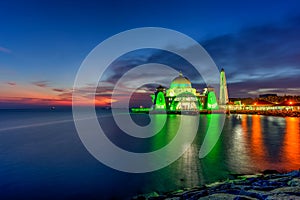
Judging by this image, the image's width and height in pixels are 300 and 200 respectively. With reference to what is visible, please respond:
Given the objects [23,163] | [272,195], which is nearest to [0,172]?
[23,163]

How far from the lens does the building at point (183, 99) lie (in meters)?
108

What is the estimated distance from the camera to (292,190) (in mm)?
6523

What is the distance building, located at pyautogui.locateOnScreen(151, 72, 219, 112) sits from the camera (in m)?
108

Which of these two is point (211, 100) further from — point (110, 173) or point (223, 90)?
point (110, 173)

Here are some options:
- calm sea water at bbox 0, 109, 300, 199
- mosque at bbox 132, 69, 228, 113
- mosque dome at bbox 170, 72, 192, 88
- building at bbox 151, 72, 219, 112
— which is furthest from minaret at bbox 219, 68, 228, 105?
calm sea water at bbox 0, 109, 300, 199

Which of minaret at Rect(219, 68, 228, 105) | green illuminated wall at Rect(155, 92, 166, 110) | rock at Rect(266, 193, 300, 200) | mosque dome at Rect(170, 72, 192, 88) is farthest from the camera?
mosque dome at Rect(170, 72, 192, 88)

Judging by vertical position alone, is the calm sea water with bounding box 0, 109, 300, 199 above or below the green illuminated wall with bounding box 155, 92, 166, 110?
below

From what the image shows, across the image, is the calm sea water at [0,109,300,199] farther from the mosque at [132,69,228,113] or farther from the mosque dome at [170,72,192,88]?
the mosque dome at [170,72,192,88]

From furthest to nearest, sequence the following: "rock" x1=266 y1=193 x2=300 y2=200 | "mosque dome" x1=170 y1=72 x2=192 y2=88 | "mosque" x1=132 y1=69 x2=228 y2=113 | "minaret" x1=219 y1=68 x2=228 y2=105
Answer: "mosque dome" x1=170 y1=72 x2=192 y2=88, "mosque" x1=132 y1=69 x2=228 y2=113, "minaret" x1=219 y1=68 x2=228 y2=105, "rock" x1=266 y1=193 x2=300 y2=200

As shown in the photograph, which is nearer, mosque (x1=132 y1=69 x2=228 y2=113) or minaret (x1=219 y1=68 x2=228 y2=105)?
minaret (x1=219 y1=68 x2=228 y2=105)

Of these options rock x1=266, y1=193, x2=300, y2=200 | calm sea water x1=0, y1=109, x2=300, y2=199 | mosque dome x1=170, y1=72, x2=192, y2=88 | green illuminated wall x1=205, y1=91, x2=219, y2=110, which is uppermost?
mosque dome x1=170, y1=72, x2=192, y2=88

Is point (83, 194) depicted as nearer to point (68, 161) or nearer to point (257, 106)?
point (68, 161)

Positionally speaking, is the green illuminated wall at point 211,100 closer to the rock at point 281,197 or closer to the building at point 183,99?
the building at point 183,99

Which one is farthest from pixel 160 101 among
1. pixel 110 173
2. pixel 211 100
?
pixel 110 173
